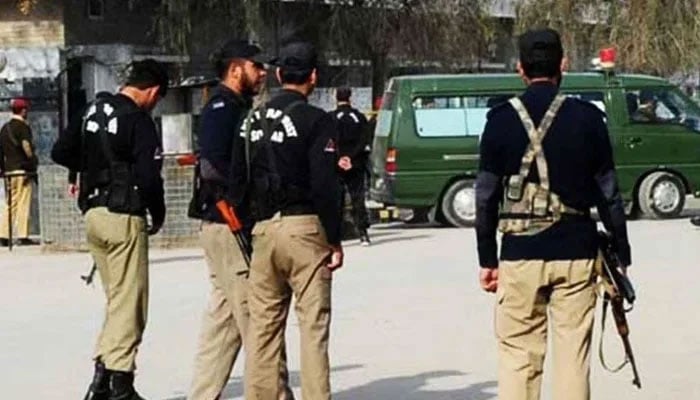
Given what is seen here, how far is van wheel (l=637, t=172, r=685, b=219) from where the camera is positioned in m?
23.0

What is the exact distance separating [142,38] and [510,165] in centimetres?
2725

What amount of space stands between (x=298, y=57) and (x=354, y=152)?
37.2 ft

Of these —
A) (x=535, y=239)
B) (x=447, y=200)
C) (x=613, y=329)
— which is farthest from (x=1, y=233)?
(x=535, y=239)

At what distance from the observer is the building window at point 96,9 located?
32312 millimetres

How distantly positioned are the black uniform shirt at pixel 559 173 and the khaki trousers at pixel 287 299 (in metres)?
1.02

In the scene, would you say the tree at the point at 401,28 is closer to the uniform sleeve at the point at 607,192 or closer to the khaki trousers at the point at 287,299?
the khaki trousers at the point at 287,299

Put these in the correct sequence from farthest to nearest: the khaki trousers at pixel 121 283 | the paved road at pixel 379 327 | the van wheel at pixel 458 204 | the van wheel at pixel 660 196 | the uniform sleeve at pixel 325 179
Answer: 1. the van wheel at pixel 660 196
2. the van wheel at pixel 458 204
3. the paved road at pixel 379 327
4. the khaki trousers at pixel 121 283
5. the uniform sleeve at pixel 325 179

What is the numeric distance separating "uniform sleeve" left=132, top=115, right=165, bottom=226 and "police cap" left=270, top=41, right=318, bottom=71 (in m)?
1.21

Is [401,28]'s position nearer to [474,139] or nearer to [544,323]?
[474,139]

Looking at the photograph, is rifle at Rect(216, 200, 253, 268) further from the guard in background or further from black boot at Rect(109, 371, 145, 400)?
the guard in background

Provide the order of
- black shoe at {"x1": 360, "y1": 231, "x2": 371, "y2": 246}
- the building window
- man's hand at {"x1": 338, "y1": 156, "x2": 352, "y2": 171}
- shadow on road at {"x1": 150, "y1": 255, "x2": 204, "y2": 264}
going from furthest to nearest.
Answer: the building window, black shoe at {"x1": 360, "y1": 231, "x2": 371, "y2": 246}, man's hand at {"x1": 338, "y1": 156, "x2": 352, "y2": 171}, shadow on road at {"x1": 150, "y1": 255, "x2": 204, "y2": 264}

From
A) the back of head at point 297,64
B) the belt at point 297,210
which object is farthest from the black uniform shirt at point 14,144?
the belt at point 297,210

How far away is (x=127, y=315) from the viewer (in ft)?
28.4

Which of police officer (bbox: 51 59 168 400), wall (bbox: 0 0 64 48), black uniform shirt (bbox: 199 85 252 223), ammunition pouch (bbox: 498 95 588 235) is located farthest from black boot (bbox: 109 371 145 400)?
wall (bbox: 0 0 64 48)
